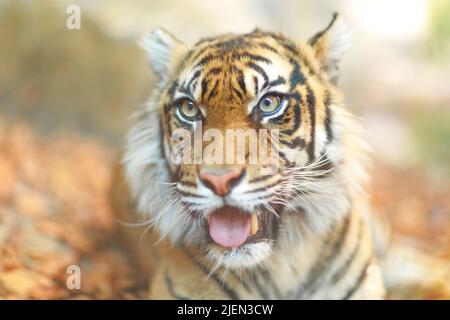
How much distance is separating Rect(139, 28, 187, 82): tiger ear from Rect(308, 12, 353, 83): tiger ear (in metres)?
0.53

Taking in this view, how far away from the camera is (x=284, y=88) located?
2266 millimetres

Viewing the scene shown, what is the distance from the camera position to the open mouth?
2.15m

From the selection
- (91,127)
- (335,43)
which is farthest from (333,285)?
(91,127)

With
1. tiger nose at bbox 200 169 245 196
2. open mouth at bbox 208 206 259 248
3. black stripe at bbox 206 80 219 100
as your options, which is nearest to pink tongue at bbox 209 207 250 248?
open mouth at bbox 208 206 259 248

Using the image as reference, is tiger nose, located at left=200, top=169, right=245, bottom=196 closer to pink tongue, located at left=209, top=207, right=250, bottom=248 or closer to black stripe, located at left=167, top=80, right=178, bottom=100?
pink tongue, located at left=209, top=207, right=250, bottom=248

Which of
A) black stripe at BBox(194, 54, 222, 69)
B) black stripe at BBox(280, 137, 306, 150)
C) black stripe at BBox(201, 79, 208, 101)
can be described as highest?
black stripe at BBox(194, 54, 222, 69)

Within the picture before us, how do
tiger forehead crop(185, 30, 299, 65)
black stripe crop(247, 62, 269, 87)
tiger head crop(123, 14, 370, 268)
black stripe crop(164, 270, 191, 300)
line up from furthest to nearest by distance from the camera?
black stripe crop(164, 270, 191, 300)
tiger forehead crop(185, 30, 299, 65)
black stripe crop(247, 62, 269, 87)
tiger head crop(123, 14, 370, 268)

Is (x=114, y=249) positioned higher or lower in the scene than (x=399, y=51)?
lower

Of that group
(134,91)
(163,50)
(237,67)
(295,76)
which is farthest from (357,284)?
(134,91)

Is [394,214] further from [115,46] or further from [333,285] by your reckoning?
[115,46]

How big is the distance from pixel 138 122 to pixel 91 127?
5.36ft

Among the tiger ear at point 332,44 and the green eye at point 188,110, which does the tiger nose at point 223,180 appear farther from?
the tiger ear at point 332,44

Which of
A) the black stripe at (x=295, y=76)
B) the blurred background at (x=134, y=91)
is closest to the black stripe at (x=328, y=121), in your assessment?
the black stripe at (x=295, y=76)

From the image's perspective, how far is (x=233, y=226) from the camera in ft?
7.07
